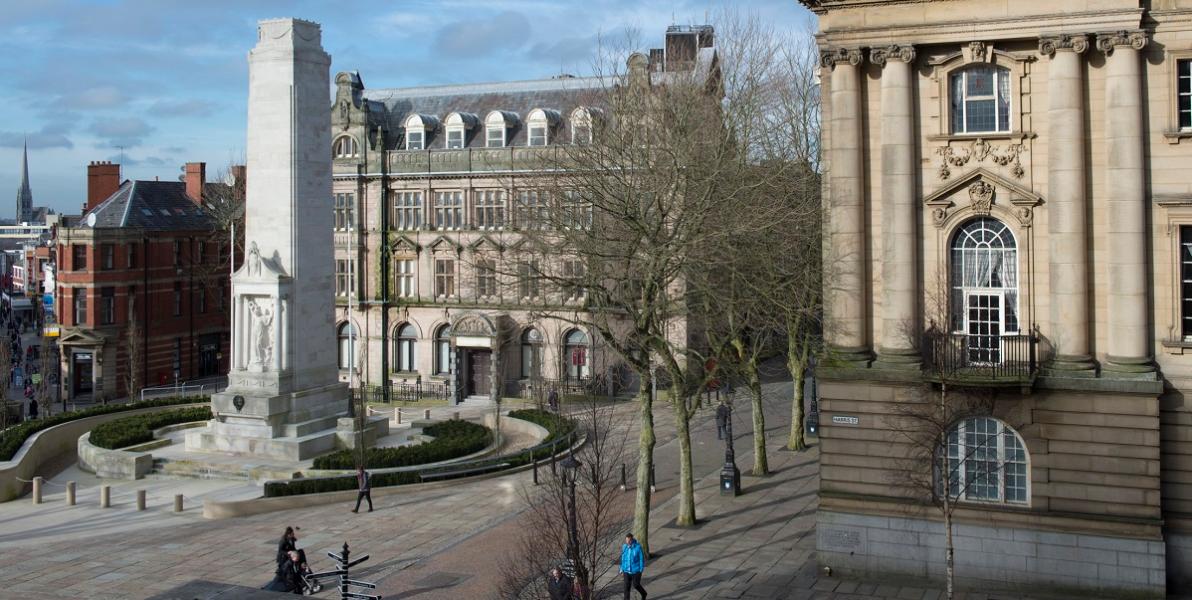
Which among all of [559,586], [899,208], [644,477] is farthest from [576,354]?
[559,586]

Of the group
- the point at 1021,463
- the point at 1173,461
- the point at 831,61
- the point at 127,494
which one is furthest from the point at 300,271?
the point at 1173,461

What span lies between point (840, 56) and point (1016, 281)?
6.13 metres

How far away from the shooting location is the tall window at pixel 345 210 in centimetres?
6312

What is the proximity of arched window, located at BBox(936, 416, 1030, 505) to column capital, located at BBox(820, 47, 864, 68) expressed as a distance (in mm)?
8078

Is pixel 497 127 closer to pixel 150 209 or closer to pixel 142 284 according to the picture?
pixel 150 209

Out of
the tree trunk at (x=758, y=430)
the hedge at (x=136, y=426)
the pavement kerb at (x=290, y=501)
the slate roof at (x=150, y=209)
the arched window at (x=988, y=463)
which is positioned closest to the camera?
the arched window at (x=988, y=463)

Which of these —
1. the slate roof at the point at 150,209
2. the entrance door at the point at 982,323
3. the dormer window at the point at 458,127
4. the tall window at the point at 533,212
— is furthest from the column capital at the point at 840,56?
the slate roof at the point at 150,209

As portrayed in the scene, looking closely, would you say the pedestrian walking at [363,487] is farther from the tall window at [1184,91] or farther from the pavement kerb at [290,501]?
the tall window at [1184,91]

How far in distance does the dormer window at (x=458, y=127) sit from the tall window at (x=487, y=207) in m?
3.90

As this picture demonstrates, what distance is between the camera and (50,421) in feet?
149

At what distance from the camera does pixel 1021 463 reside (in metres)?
24.0

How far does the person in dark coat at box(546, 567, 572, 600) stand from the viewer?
1885 cm

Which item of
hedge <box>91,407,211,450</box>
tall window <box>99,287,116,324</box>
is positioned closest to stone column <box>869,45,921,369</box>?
hedge <box>91,407,211,450</box>

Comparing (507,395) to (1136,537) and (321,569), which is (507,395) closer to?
(321,569)
